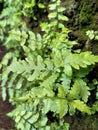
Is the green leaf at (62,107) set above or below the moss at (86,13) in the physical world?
below

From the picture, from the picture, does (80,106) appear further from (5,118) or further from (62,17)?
(5,118)

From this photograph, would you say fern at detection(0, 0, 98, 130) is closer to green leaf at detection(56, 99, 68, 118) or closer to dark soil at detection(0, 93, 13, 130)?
green leaf at detection(56, 99, 68, 118)

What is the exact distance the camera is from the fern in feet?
10.1

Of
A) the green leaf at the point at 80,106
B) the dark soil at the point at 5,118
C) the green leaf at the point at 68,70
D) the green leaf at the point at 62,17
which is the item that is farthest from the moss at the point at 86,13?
the dark soil at the point at 5,118

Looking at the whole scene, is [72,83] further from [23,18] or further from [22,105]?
[23,18]

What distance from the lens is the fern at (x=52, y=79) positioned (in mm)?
3070

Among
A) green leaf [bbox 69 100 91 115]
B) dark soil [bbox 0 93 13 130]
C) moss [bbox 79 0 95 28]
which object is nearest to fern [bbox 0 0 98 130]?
green leaf [bbox 69 100 91 115]

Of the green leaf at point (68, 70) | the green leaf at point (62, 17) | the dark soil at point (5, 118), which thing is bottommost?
the dark soil at point (5, 118)

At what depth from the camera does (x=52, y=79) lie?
11.0 ft

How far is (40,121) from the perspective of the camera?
3596 mm

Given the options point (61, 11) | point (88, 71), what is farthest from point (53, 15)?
point (88, 71)

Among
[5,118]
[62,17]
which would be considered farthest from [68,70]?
[5,118]

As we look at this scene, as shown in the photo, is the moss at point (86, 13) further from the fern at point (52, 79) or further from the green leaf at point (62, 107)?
the green leaf at point (62, 107)

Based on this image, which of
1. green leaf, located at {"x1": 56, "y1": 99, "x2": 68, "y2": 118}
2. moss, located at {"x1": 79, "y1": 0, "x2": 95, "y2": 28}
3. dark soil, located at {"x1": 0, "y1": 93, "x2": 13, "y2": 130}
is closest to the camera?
green leaf, located at {"x1": 56, "y1": 99, "x2": 68, "y2": 118}
